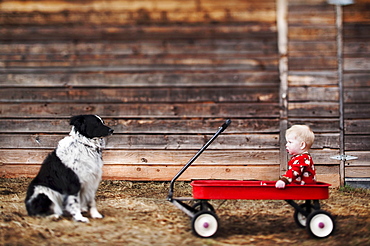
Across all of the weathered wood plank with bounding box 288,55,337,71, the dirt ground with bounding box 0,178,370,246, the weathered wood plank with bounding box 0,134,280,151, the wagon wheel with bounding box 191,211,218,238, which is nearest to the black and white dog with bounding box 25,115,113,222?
the dirt ground with bounding box 0,178,370,246

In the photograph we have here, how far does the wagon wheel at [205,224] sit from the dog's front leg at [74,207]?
1079 mm

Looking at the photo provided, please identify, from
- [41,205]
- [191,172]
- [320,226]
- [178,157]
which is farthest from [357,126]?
[41,205]

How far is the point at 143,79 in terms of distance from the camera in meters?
6.07

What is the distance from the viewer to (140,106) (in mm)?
6062

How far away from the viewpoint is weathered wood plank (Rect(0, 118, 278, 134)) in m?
5.97

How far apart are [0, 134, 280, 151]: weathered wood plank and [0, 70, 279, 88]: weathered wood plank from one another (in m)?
0.73

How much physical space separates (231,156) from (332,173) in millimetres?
1413

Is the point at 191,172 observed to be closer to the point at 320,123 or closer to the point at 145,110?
the point at 145,110

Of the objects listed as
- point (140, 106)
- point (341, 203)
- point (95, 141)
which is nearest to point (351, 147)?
point (341, 203)

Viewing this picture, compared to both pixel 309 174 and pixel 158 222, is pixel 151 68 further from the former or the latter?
pixel 309 174

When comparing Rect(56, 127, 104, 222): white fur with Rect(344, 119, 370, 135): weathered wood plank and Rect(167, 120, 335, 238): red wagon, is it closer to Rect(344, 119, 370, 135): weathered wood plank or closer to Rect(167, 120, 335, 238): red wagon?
Rect(167, 120, 335, 238): red wagon

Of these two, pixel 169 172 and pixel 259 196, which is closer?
pixel 259 196

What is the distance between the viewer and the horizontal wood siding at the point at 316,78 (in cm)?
593

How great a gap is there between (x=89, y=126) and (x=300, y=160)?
1.94 metres
